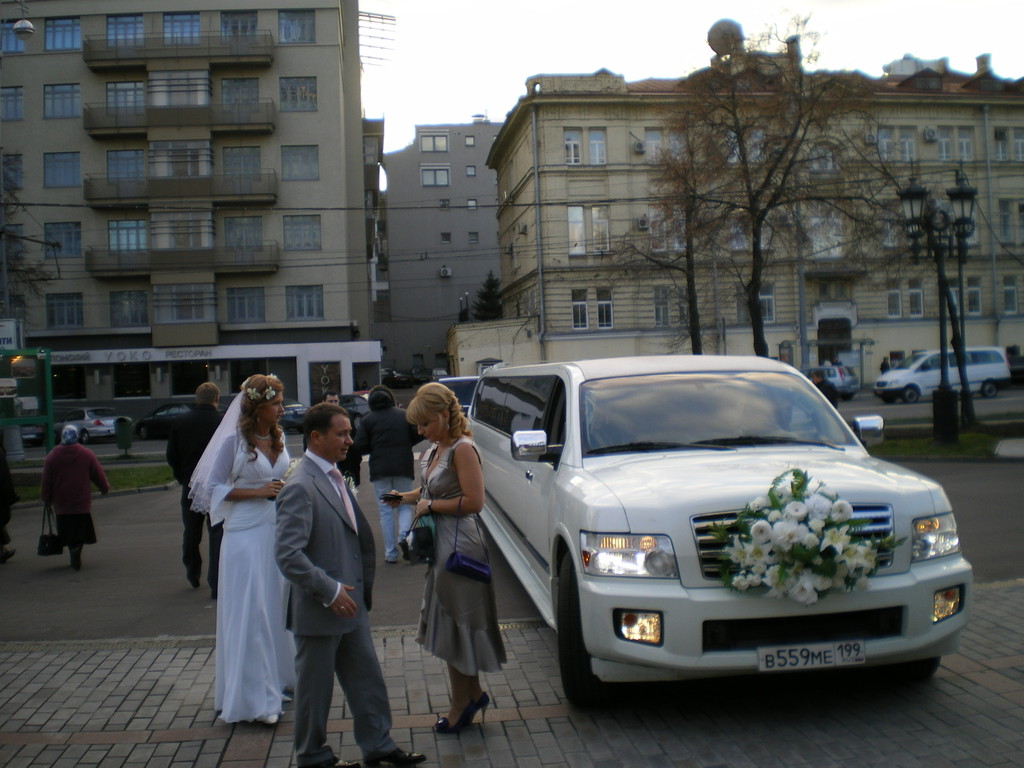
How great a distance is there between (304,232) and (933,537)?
43883 mm

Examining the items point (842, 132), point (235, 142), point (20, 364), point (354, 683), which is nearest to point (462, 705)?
point (354, 683)

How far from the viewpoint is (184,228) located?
45.4 meters

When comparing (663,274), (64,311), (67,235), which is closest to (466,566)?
(663,274)

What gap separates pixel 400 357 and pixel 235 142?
38.1 m

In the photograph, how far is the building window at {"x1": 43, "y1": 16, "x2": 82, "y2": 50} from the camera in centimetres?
4588

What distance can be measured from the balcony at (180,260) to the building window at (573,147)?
51.0 feet

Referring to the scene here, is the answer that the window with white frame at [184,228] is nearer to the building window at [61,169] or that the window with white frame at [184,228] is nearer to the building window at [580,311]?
the building window at [61,169]

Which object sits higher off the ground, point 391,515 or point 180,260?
point 180,260

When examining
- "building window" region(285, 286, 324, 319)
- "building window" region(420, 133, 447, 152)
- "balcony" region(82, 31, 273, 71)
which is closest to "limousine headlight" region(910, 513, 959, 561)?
"building window" region(285, 286, 324, 319)

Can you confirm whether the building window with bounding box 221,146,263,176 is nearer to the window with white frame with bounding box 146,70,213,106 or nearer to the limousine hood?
the window with white frame with bounding box 146,70,213,106

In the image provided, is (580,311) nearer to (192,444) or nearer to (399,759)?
(192,444)

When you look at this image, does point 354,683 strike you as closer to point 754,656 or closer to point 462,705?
point 462,705

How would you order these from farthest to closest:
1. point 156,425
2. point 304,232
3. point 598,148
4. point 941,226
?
point 598,148 → point 304,232 → point 156,425 → point 941,226

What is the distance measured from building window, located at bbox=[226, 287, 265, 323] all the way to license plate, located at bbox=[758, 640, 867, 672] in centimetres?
4415
